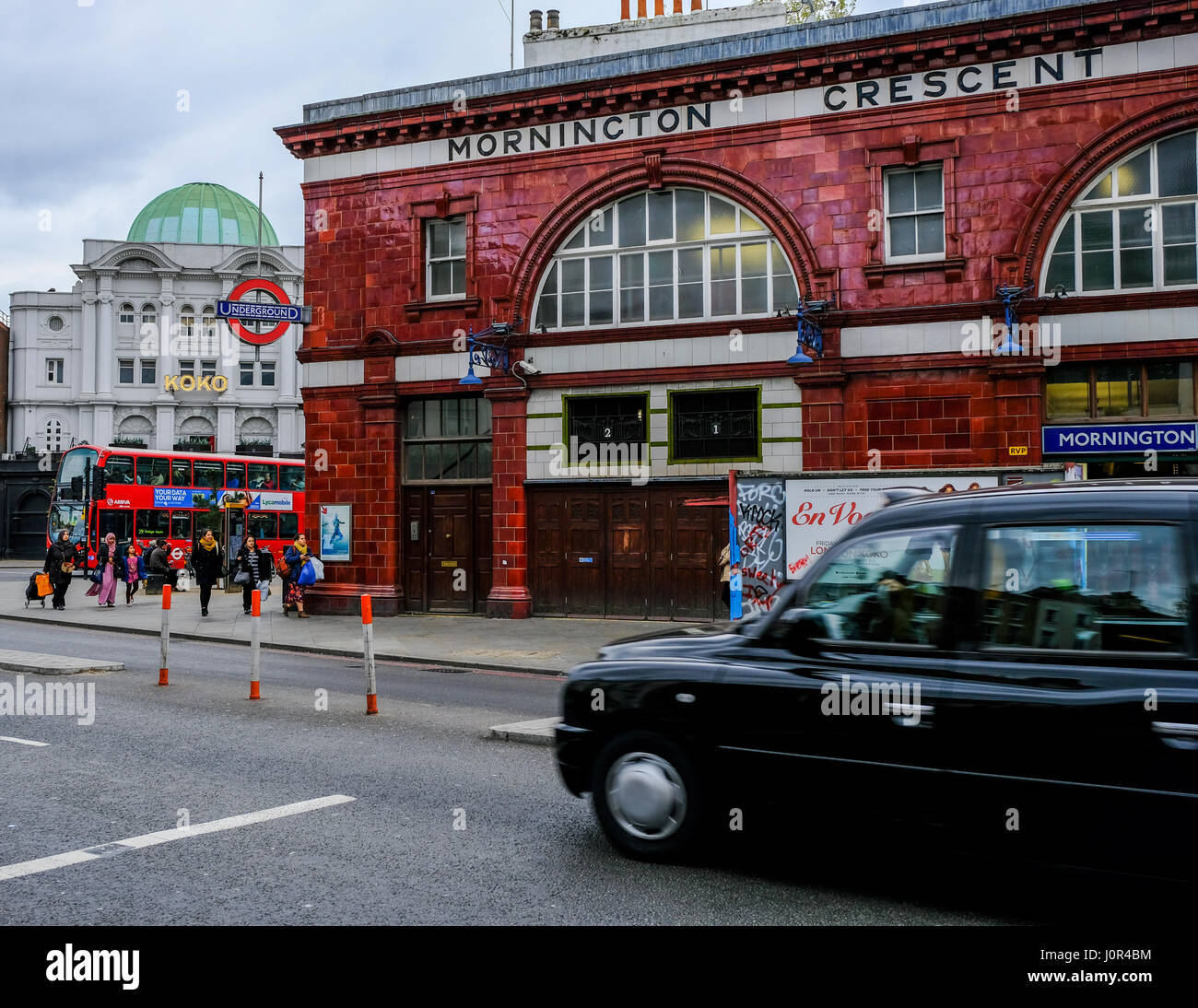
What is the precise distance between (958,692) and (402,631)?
51.6 feet

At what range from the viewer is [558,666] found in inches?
576

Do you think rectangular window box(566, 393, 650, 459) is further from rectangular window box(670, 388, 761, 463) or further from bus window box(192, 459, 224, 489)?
bus window box(192, 459, 224, 489)

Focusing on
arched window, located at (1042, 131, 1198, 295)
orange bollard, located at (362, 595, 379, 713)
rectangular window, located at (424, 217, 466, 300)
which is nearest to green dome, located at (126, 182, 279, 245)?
rectangular window, located at (424, 217, 466, 300)

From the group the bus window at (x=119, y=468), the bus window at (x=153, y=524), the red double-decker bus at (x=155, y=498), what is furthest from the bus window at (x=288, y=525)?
the bus window at (x=119, y=468)

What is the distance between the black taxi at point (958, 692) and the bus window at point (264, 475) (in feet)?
112

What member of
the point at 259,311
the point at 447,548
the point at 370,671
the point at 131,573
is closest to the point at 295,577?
the point at 447,548

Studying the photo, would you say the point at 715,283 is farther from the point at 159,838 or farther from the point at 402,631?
the point at 159,838

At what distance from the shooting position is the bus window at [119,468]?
33.3 metres

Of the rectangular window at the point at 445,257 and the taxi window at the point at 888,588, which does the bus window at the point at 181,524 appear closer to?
the rectangular window at the point at 445,257

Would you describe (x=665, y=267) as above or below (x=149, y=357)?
below

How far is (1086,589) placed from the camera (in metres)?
4.56
